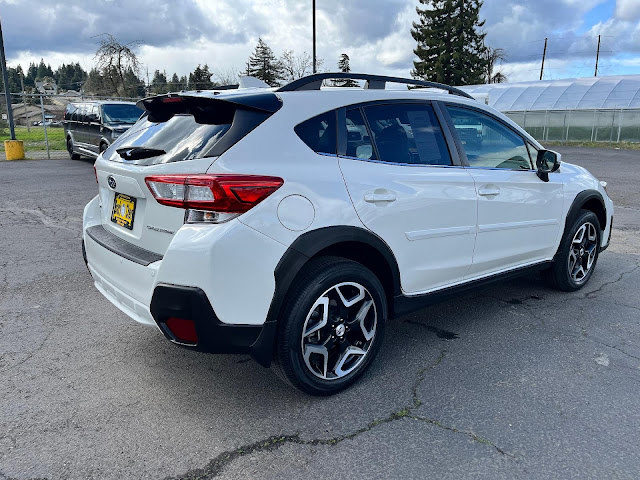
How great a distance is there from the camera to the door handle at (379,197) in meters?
2.87

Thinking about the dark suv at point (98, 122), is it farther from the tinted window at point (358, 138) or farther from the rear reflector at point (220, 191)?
the rear reflector at point (220, 191)

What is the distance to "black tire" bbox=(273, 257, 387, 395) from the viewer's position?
2633 millimetres

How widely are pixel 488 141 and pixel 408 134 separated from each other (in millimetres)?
888

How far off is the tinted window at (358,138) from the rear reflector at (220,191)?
24.5 inches

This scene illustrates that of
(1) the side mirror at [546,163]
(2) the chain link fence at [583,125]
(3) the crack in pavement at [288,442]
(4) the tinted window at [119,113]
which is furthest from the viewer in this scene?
(2) the chain link fence at [583,125]

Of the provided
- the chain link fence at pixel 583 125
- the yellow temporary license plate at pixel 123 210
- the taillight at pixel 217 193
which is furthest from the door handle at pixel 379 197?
the chain link fence at pixel 583 125

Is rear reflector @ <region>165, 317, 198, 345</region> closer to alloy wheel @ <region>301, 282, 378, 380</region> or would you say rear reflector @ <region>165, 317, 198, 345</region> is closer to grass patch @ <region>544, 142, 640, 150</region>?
alloy wheel @ <region>301, 282, 378, 380</region>

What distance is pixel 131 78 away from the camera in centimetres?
2938

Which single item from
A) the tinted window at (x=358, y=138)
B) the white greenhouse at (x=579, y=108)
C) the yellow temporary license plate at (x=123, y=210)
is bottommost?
the yellow temporary license plate at (x=123, y=210)

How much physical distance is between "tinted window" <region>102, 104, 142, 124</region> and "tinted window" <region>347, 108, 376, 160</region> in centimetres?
1162

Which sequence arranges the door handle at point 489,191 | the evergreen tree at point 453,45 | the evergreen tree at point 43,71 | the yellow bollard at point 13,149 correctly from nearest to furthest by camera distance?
the door handle at point 489,191, the yellow bollard at point 13,149, the evergreen tree at point 453,45, the evergreen tree at point 43,71

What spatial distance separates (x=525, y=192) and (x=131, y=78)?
29.8 m

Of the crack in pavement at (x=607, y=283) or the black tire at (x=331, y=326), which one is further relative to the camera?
the crack in pavement at (x=607, y=283)

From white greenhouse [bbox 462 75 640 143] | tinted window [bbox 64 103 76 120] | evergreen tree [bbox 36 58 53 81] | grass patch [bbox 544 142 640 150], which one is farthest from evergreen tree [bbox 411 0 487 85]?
evergreen tree [bbox 36 58 53 81]
